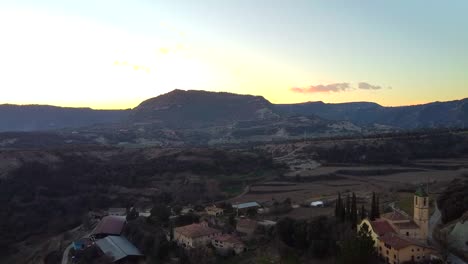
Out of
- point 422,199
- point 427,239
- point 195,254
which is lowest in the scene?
point 195,254

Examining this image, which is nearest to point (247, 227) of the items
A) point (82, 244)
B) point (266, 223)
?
point (266, 223)

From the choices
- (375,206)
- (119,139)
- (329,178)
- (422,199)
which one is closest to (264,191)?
(329,178)

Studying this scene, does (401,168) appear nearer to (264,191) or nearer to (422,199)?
(264,191)

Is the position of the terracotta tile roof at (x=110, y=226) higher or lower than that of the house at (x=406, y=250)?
lower

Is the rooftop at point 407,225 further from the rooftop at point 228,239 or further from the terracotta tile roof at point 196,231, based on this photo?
the terracotta tile roof at point 196,231

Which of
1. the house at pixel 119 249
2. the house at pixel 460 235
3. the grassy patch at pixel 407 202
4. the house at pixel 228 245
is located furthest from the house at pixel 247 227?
the house at pixel 460 235

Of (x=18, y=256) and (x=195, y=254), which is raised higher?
(x=195, y=254)

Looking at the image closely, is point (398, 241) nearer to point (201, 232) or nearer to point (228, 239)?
point (228, 239)
